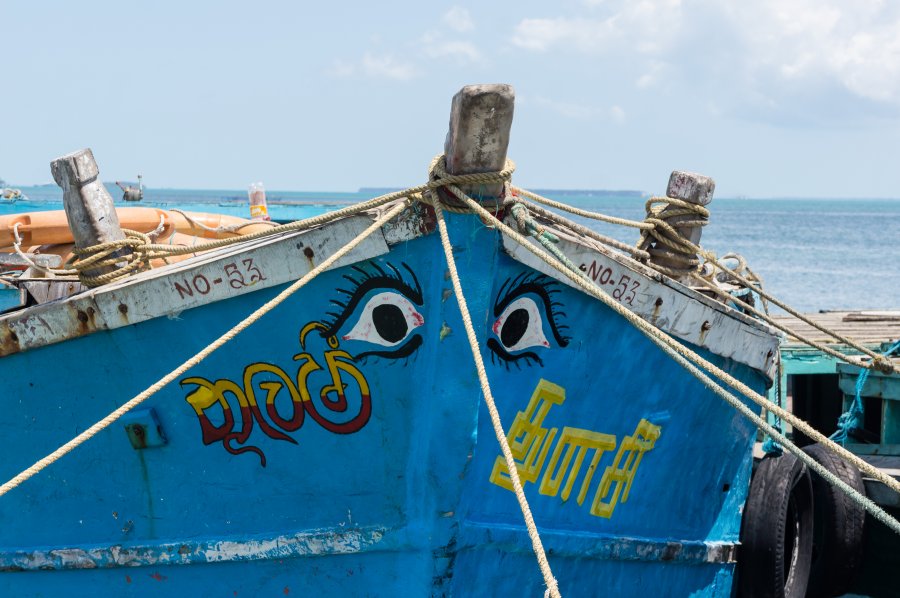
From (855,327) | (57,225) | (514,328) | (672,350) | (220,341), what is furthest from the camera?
(855,327)

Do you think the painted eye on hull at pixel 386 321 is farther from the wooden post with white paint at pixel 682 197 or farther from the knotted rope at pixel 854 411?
the knotted rope at pixel 854 411

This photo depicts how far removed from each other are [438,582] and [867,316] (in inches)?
314

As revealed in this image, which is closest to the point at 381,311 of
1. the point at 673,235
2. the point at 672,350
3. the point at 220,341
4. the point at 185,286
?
the point at 220,341

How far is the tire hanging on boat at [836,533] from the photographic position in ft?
24.6

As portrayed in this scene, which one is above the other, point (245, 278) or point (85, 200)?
point (85, 200)

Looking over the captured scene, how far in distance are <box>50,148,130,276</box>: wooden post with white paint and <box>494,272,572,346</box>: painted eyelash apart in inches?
74.0

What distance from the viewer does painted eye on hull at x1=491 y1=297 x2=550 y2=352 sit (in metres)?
4.59

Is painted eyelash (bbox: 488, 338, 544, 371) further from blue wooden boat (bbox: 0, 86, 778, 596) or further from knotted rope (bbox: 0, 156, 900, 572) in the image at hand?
knotted rope (bbox: 0, 156, 900, 572)

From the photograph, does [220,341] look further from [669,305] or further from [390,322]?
[669,305]

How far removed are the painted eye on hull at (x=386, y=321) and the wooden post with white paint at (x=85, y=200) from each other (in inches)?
53.8

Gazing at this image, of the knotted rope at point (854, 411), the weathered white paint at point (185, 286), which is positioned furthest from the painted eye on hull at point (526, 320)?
the knotted rope at point (854, 411)

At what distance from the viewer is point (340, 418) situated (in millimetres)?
4648

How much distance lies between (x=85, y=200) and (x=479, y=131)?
1.99 meters

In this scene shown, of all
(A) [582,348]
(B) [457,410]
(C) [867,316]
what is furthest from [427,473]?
(C) [867,316]
